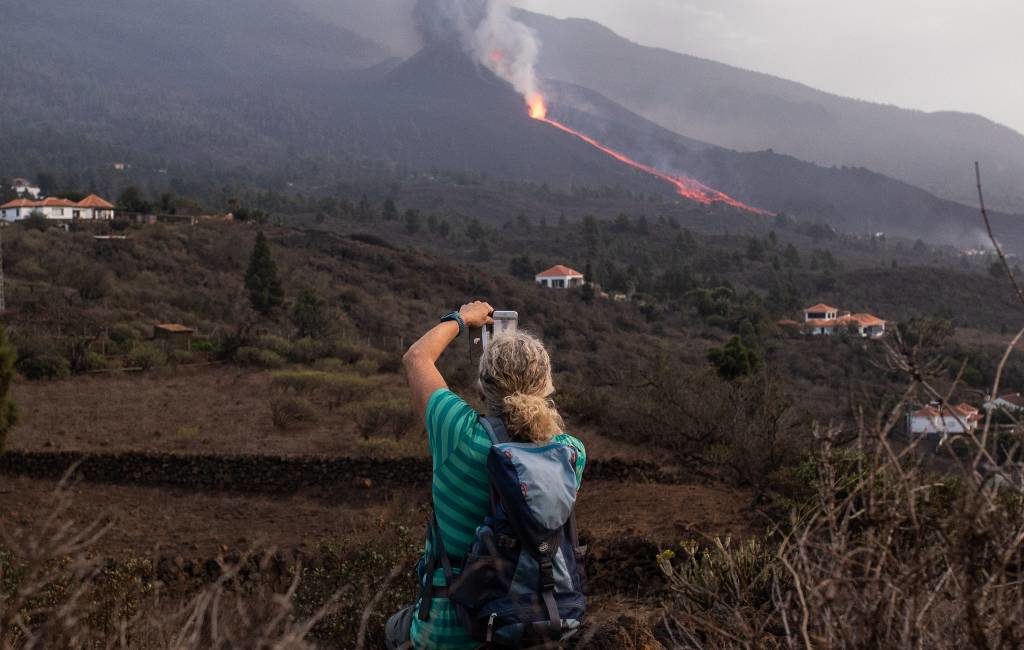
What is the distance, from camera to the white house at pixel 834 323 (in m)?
39.8

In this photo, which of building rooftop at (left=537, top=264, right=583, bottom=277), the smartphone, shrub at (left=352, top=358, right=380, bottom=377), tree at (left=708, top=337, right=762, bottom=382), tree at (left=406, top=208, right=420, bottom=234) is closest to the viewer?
the smartphone

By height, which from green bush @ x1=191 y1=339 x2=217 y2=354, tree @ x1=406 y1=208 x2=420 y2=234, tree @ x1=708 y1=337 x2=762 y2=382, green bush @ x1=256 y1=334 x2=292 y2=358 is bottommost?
tree @ x1=406 y1=208 x2=420 y2=234

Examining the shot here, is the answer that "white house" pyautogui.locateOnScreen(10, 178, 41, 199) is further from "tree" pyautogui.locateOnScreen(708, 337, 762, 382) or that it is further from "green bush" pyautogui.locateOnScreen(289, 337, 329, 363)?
"tree" pyautogui.locateOnScreen(708, 337, 762, 382)

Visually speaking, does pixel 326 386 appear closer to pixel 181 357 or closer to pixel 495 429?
pixel 181 357

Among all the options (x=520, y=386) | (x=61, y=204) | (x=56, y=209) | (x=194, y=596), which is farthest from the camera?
(x=61, y=204)

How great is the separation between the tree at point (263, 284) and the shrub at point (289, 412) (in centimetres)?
1338

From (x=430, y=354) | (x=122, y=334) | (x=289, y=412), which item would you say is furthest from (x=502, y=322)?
(x=122, y=334)

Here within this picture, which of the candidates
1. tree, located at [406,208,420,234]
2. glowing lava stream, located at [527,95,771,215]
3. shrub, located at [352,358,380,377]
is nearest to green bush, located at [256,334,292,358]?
shrub, located at [352,358,380,377]

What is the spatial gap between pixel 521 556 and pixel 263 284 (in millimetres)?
27043

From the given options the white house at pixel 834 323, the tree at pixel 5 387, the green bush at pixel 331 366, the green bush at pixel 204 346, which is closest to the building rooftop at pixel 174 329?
the green bush at pixel 204 346

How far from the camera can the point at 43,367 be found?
17422 mm

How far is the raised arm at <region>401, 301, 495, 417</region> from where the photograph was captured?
262 cm

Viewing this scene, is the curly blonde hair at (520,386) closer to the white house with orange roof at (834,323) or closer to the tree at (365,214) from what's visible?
the white house with orange roof at (834,323)

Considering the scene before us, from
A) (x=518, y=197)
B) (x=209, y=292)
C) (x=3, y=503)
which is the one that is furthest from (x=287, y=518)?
(x=518, y=197)
